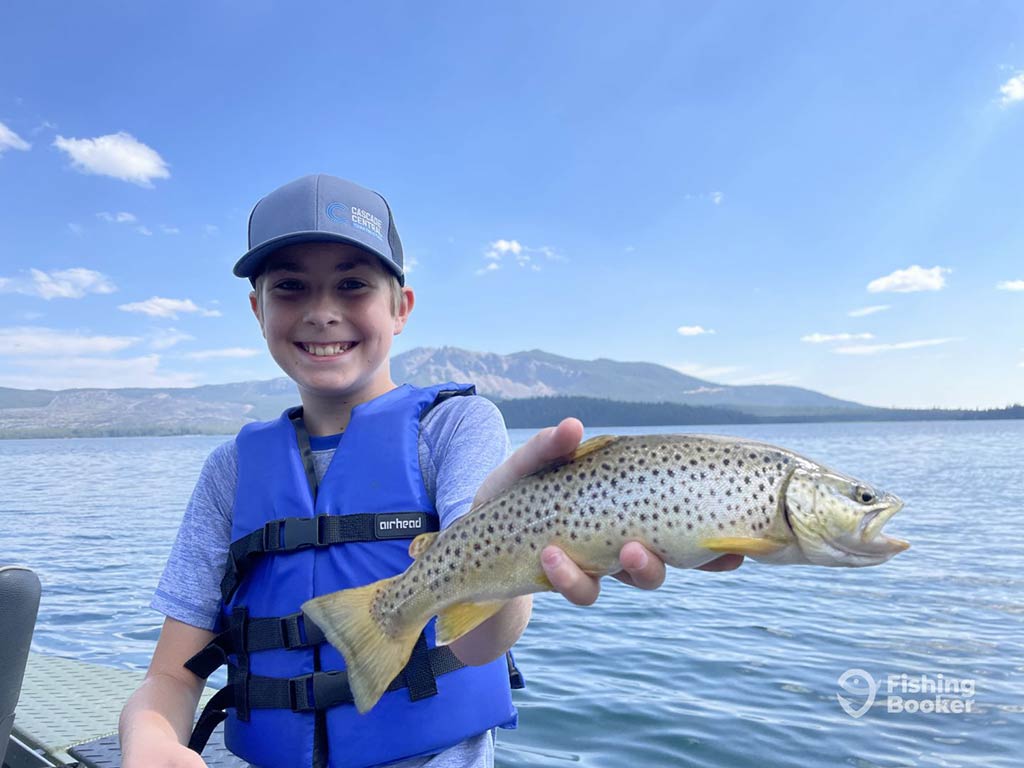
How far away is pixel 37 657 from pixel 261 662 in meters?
6.32

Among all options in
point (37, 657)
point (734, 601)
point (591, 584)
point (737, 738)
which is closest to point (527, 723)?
point (737, 738)

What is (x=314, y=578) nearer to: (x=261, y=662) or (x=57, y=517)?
(x=261, y=662)

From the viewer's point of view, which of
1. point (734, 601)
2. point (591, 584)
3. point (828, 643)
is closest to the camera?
point (591, 584)

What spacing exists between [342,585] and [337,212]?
1638mm

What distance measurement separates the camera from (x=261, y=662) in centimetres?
336

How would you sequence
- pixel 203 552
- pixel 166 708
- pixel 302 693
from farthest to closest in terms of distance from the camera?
1. pixel 203 552
2. pixel 302 693
3. pixel 166 708

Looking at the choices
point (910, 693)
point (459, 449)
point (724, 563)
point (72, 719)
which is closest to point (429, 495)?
point (459, 449)

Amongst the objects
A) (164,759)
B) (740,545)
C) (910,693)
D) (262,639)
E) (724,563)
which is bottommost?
(910,693)

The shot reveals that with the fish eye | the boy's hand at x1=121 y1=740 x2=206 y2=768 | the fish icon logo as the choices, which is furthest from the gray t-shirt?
the fish icon logo

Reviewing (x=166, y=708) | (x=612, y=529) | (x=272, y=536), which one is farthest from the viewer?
(x=272, y=536)

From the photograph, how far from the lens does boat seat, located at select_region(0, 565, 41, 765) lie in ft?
10.8

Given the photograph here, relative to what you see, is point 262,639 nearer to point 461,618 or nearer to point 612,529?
point 461,618

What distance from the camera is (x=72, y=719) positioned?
582 cm

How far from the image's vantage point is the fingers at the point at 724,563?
9.26ft
